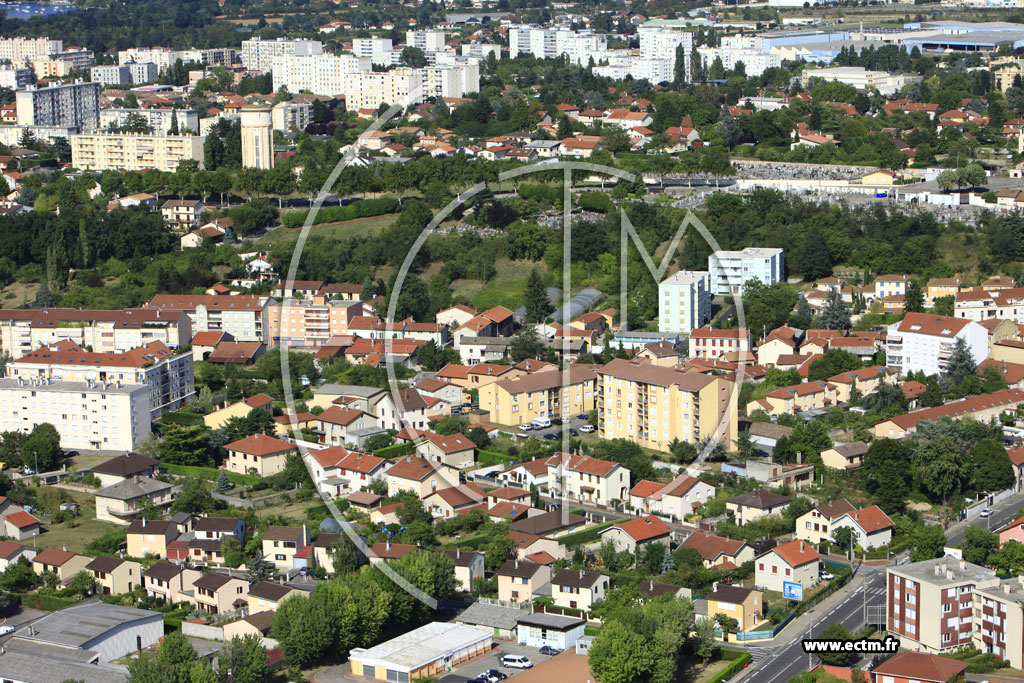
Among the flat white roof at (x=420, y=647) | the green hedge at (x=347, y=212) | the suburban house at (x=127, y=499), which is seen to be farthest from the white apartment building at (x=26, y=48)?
the flat white roof at (x=420, y=647)

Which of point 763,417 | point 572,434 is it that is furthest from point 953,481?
point 572,434

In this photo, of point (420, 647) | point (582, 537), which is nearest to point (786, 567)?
point (582, 537)

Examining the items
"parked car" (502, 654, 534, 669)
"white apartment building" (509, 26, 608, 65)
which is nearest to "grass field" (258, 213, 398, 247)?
"parked car" (502, 654, 534, 669)

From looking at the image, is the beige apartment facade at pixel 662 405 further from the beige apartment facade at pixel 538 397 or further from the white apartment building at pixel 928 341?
the white apartment building at pixel 928 341

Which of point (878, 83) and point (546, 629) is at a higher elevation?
point (878, 83)

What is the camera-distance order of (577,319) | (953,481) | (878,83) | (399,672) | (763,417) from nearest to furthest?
(399,672) < (953,481) < (763,417) < (577,319) < (878,83)

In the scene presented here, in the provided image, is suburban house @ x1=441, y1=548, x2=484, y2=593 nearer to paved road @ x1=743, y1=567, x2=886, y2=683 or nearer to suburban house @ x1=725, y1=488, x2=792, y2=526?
paved road @ x1=743, y1=567, x2=886, y2=683

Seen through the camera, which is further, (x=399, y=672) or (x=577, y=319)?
(x=577, y=319)

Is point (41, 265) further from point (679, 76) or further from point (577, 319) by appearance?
point (679, 76)

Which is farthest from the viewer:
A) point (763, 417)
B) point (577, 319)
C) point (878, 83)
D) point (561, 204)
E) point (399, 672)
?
point (878, 83)
